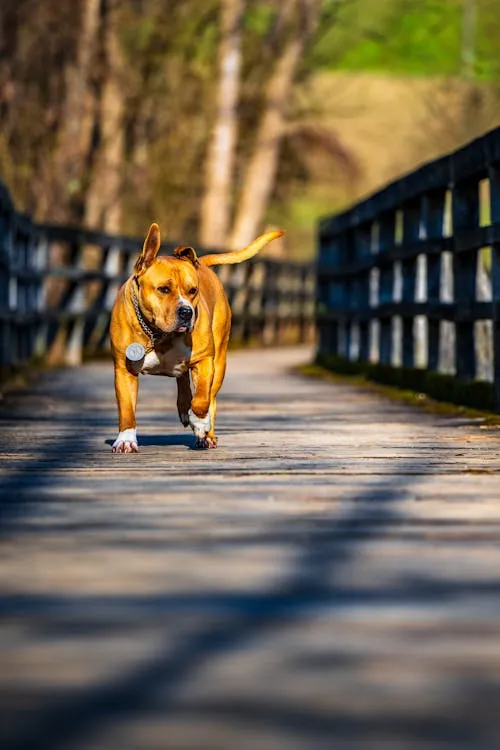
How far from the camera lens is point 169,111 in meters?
30.1

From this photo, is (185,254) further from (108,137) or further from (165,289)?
(108,137)

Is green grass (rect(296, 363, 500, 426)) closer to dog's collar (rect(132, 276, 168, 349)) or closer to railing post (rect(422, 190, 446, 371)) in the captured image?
railing post (rect(422, 190, 446, 371))

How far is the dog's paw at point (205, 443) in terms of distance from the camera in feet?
27.1

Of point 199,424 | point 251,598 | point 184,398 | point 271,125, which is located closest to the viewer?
point 251,598

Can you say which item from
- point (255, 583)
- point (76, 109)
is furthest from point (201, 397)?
point (76, 109)

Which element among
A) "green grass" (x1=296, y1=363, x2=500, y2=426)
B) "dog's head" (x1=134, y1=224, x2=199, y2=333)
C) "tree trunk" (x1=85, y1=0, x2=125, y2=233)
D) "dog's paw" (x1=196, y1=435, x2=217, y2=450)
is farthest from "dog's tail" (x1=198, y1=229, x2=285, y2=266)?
"tree trunk" (x1=85, y1=0, x2=125, y2=233)

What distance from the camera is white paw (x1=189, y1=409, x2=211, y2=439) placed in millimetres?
8156

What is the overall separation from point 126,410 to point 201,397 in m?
0.32

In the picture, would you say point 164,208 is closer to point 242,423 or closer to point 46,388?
point 46,388

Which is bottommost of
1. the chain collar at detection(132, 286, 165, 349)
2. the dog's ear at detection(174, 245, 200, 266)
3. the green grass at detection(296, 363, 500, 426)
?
the green grass at detection(296, 363, 500, 426)

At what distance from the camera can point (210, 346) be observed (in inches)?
324

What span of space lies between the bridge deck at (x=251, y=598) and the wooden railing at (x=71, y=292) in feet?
21.9

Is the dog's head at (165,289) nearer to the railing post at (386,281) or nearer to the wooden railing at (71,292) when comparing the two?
the wooden railing at (71,292)

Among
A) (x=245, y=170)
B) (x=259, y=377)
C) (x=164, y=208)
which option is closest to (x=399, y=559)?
(x=259, y=377)
